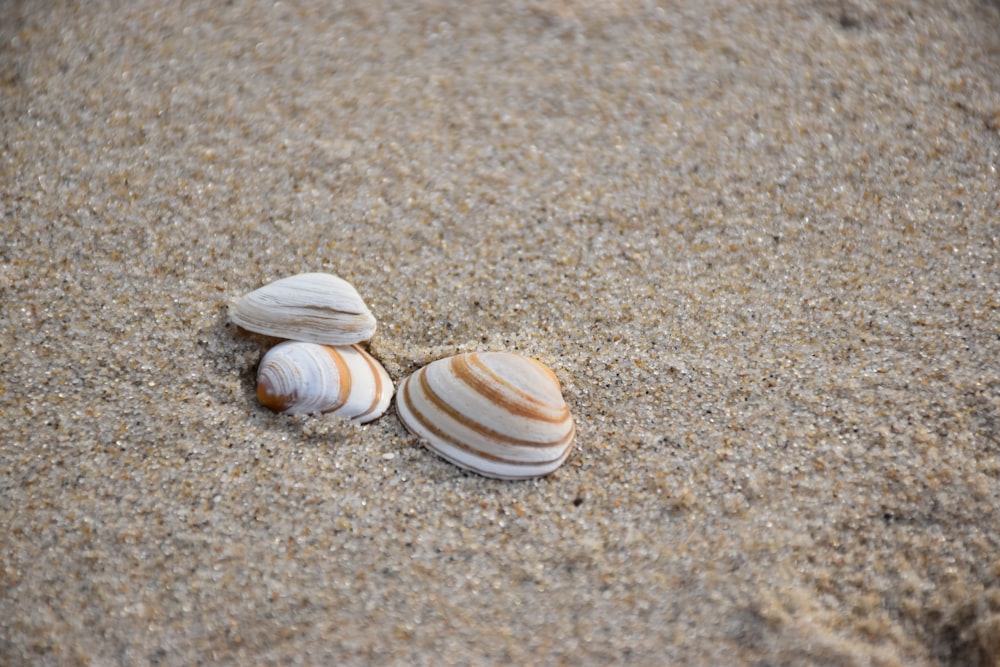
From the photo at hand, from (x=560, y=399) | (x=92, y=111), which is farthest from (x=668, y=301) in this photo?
(x=92, y=111)

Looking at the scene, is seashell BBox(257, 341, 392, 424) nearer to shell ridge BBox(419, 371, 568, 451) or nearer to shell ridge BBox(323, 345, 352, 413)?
shell ridge BBox(323, 345, 352, 413)

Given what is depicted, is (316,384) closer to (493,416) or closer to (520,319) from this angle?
(493,416)

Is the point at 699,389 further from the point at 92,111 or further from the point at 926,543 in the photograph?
the point at 92,111

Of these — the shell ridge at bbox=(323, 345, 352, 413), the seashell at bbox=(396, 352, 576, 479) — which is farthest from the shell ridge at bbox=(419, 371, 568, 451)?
the shell ridge at bbox=(323, 345, 352, 413)

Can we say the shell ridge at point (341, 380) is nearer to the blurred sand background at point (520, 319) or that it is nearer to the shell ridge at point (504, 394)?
the blurred sand background at point (520, 319)

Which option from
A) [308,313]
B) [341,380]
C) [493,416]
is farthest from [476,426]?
[308,313]

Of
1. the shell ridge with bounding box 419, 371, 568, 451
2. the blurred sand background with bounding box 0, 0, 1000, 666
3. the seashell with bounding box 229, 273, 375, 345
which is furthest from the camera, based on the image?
the seashell with bounding box 229, 273, 375, 345

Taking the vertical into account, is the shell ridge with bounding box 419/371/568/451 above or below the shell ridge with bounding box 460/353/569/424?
below

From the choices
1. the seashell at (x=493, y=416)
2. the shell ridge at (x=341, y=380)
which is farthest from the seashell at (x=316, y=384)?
the seashell at (x=493, y=416)
